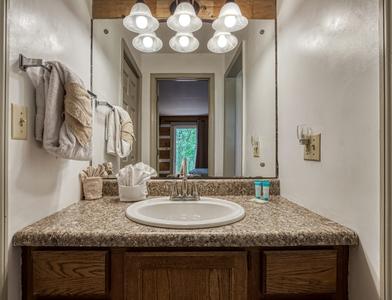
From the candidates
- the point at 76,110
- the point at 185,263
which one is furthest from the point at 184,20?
the point at 185,263

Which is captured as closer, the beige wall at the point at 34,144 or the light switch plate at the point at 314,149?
the beige wall at the point at 34,144

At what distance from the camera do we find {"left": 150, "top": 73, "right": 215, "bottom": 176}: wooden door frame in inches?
54.9

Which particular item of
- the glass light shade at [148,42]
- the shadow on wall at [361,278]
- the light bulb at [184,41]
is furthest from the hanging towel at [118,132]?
the shadow on wall at [361,278]

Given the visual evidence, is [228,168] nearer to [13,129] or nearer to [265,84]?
[265,84]

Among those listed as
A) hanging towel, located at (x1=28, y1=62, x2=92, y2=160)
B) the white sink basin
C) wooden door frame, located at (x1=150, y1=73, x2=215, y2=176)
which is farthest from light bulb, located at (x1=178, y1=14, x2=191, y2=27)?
the white sink basin

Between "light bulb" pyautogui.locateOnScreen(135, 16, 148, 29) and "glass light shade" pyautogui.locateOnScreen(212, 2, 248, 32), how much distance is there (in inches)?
14.7

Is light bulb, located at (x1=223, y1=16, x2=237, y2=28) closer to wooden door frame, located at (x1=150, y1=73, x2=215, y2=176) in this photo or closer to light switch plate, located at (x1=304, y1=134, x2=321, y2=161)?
wooden door frame, located at (x1=150, y1=73, x2=215, y2=176)

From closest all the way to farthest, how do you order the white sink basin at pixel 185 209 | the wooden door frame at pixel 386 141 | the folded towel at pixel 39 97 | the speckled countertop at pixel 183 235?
the wooden door frame at pixel 386 141, the speckled countertop at pixel 183 235, the folded towel at pixel 39 97, the white sink basin at pixel 185 209

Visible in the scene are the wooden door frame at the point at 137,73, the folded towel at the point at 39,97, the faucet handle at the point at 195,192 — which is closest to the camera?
the folded towel at the point at 39,97

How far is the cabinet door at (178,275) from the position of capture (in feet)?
2.45

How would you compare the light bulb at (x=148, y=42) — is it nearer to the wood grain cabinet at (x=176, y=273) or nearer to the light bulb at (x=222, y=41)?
the light bulb at (x=222, y=41)

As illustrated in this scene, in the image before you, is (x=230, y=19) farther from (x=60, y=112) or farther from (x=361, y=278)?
(x=361, y=278)

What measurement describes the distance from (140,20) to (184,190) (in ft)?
3.07

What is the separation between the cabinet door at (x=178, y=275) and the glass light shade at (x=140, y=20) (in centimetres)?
115
